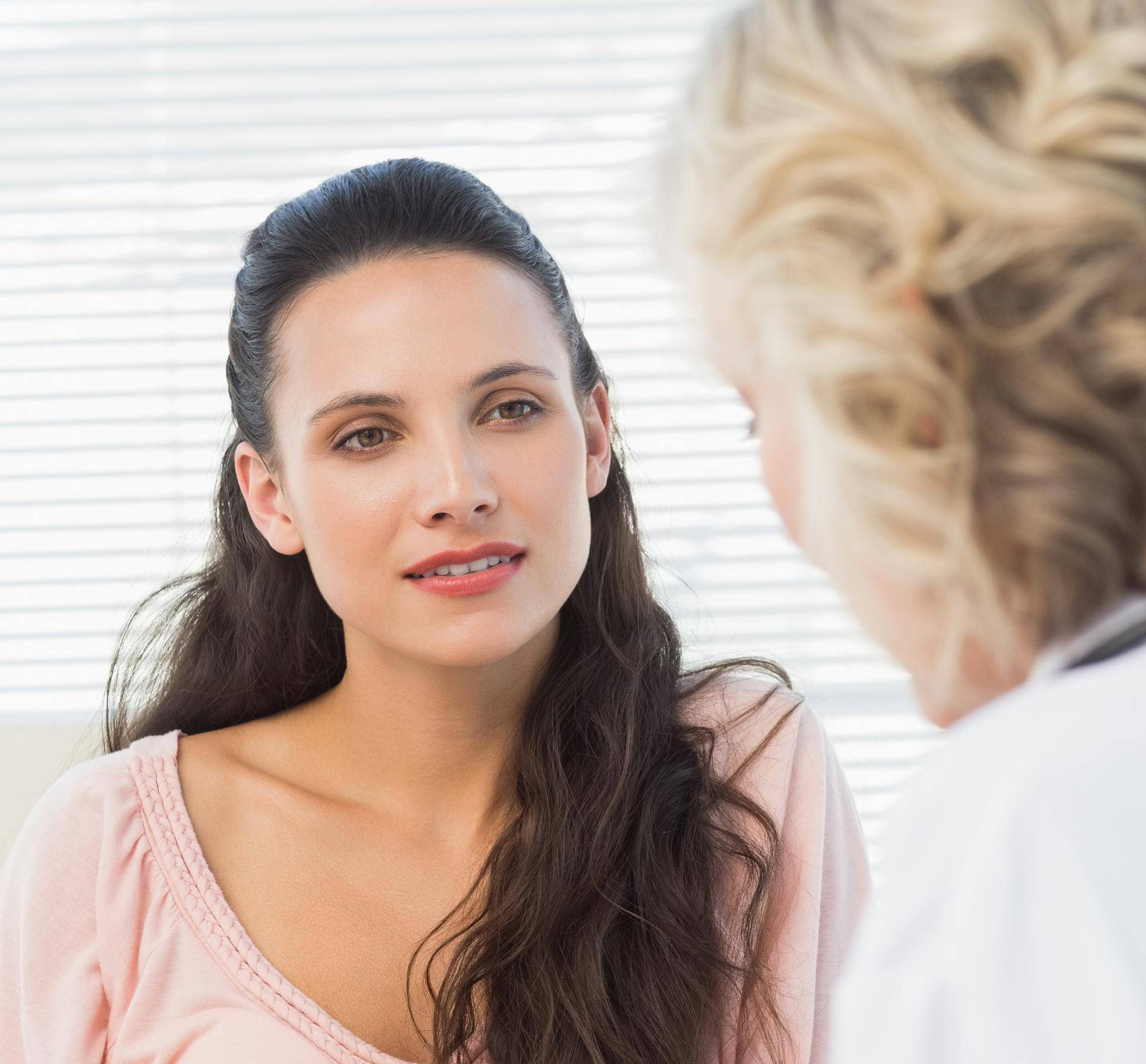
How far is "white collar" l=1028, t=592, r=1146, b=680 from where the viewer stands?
597mm

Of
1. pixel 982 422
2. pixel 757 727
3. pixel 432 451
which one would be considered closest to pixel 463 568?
pixel 432 451

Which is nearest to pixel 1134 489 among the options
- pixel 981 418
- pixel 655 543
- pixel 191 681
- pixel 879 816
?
pixel 981 418

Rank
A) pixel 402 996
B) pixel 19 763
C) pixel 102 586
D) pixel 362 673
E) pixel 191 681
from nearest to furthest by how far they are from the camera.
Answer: pixel 402 996, pixel 362 673, pixel 191 681, pixel 19 763, pixel 102 586

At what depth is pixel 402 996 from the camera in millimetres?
1443

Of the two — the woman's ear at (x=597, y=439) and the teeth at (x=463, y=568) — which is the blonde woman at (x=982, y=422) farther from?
the woman's ear at (x=597, y=439)

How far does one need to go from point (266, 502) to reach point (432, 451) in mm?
314

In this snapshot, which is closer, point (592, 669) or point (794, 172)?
point (794, 172)

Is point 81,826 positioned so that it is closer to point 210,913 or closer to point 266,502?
point 210,913

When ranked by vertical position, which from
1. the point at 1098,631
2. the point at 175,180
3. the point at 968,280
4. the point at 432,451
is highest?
the point at 175,180

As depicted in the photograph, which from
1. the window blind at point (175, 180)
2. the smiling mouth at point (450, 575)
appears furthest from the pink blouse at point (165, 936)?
the window blind at point (175, 180)

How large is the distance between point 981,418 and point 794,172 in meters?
0.14

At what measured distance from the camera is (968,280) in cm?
57

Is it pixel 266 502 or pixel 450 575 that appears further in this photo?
pixel 266 502

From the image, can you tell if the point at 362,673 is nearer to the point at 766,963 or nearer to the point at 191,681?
the point at 191,681
